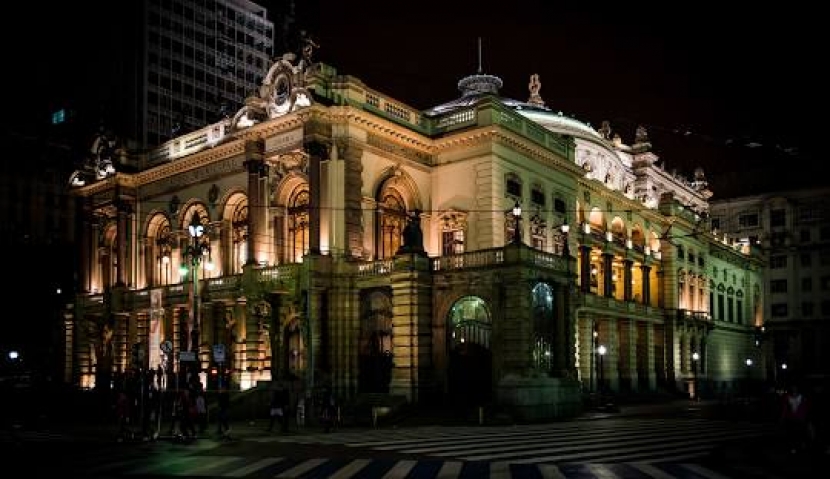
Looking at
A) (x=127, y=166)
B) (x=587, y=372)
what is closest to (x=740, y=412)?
(x=587, y=372)

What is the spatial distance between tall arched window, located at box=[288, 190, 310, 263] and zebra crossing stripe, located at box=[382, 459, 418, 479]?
86.4 ft

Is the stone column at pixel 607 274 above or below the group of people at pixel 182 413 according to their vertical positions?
above

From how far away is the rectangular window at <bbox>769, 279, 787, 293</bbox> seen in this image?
10006cm

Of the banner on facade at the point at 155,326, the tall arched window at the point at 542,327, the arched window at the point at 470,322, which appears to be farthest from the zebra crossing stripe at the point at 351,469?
the banner on facade at the point at 155,326

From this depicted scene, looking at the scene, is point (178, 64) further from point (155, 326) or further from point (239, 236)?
point (155, 326)

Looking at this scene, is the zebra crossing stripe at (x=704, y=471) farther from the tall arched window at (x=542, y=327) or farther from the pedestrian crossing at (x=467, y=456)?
the tall arched window at (x=542, y=327)

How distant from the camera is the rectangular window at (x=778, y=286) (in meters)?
100

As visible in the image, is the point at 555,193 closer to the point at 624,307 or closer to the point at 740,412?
the point at 624,307

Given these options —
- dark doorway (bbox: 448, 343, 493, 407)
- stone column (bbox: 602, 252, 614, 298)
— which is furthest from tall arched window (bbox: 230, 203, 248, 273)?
stone column (bbox: 602, 252, 614, 298)

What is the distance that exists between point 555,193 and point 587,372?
1207cm

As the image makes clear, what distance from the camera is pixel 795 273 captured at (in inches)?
3905

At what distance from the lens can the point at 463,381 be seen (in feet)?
136

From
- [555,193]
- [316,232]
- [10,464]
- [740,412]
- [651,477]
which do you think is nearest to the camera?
[651,477]

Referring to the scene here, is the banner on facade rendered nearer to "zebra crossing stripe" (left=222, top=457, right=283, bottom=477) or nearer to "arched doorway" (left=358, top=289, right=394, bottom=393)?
"arched doorway" (left=358, top=289, right=394, bottom=393)
